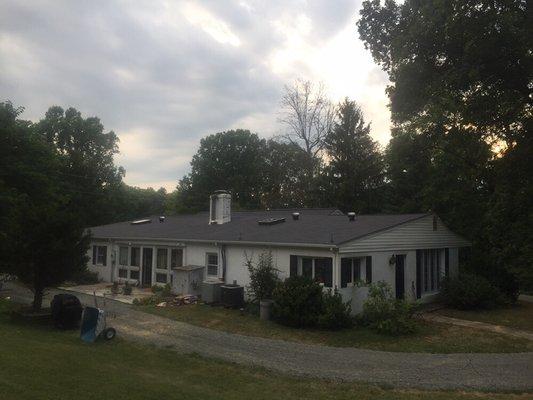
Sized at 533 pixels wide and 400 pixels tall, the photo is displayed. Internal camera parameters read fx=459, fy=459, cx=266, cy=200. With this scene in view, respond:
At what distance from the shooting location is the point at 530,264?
18672mm

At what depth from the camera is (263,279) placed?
1777 centimetres

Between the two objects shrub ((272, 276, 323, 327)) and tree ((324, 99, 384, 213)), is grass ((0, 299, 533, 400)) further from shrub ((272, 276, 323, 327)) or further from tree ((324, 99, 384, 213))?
tree ((324, 99, 384, 213))

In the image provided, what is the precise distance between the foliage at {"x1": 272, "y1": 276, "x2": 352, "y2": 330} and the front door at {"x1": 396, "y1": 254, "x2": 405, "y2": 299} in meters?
4.17

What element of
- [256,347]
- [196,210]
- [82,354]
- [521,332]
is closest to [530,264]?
[521,332]

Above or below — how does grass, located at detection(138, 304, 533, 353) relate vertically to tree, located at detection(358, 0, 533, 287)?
below

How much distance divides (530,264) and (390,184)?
2012 centimetres

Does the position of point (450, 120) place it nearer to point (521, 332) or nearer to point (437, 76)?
point (437, 76)

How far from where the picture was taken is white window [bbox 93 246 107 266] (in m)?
27.6

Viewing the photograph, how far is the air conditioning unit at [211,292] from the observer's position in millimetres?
19422

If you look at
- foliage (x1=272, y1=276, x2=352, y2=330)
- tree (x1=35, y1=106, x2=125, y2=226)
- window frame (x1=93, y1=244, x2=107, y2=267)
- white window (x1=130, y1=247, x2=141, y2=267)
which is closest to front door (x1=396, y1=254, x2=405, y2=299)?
foliage (x1=272, y1=276, x2=352, y2=330)

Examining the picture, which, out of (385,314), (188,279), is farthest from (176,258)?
(385,314)

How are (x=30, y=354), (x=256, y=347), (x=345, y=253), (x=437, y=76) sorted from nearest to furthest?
(x=30, y=354) < (x=256, y=347) < (x=437, y=76) < (x=345, y=253)

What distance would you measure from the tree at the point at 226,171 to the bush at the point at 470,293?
37.7 m

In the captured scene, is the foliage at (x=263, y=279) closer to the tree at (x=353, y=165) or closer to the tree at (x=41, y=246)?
the tree at (x=41, y=246)
